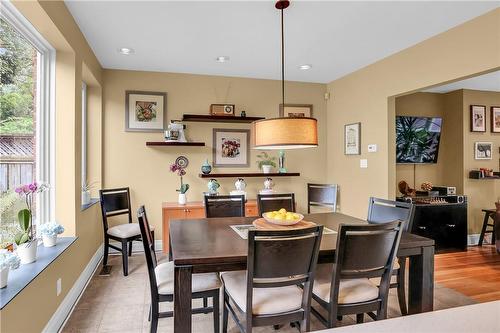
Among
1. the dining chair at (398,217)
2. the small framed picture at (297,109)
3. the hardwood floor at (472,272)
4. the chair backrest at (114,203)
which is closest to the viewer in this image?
the dining chair at (398,217)

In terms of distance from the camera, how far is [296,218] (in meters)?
2.48

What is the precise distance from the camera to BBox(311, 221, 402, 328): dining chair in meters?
1.85

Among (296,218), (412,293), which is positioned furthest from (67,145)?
(412,293)

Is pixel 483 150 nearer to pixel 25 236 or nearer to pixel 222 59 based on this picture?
pixel 222 59

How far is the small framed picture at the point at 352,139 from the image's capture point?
440 cm

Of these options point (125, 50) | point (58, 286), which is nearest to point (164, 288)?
point (58, 286)

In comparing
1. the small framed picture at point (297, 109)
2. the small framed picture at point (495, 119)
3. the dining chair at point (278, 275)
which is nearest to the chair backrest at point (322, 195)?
the small framed picture at point (297, 109)

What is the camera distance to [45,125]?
273 cm

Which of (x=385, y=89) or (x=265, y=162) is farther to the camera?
(x=265, y=162)

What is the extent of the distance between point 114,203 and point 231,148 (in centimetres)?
184

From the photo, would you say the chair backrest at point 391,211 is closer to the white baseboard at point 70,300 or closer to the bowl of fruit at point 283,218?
the bowl of fruit at point 283,218

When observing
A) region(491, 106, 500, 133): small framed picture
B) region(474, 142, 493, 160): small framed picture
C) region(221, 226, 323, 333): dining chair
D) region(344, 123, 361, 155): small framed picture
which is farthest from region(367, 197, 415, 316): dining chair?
region(491, 106, 500, 133): small framed picture

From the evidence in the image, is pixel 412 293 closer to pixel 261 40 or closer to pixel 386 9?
pixel 386 9

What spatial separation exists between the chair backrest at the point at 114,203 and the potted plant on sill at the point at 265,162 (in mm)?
1986
